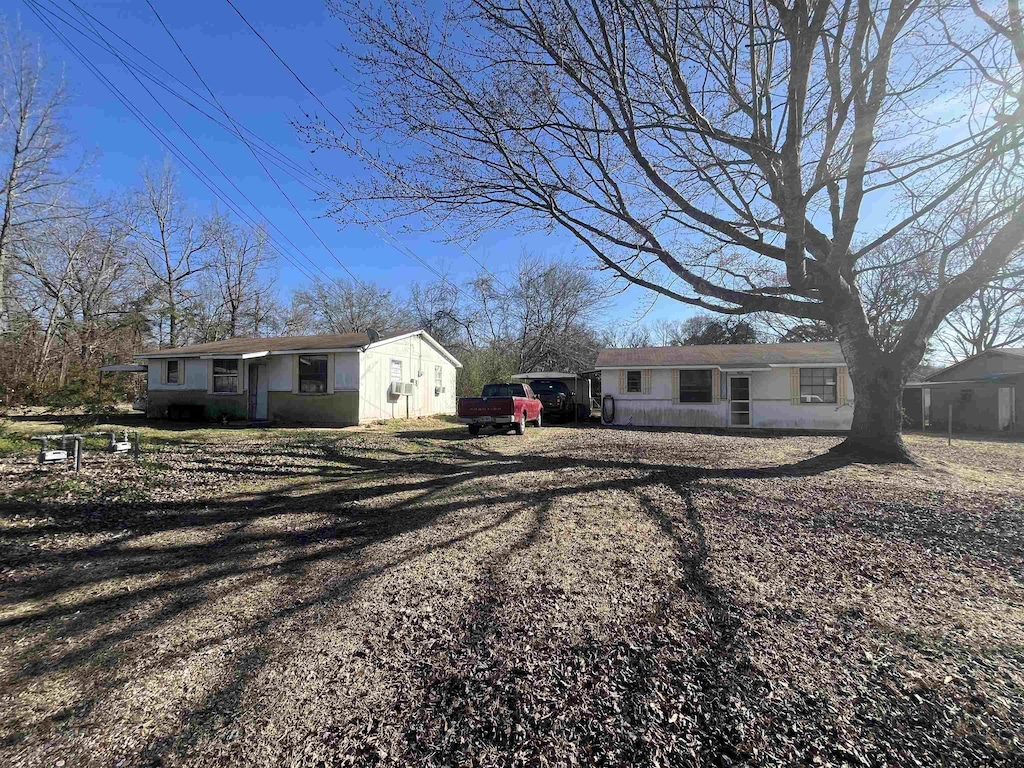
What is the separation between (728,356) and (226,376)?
19824 millimetres

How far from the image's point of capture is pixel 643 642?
2.56 meters

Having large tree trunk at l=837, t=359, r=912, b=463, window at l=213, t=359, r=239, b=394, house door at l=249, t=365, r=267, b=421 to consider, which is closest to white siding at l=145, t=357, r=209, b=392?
window at l=213, t=359, r=239, b=394

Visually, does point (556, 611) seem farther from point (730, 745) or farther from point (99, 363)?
point (99, 363)

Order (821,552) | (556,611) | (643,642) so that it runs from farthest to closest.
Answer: (821,552)
(556,611)
(643,642)

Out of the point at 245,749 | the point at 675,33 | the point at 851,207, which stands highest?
the point at 675,33

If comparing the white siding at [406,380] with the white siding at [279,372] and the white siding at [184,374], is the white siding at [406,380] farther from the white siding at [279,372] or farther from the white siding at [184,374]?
the white siding at [184,374]

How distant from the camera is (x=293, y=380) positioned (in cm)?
1666

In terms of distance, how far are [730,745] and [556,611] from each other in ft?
4.07

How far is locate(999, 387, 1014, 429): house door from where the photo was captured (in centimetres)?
1731

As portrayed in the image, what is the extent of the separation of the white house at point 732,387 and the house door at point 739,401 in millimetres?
35

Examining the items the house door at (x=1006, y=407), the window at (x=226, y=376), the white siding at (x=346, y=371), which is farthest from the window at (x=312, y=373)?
the house door at (x=1006, y=407)

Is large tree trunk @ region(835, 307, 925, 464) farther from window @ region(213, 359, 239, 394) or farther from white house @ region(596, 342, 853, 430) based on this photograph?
window @ region(213, 359, 239, 394)

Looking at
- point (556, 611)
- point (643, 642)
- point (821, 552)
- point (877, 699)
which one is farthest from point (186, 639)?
point (821, 552)

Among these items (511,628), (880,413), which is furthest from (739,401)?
(511,628)
